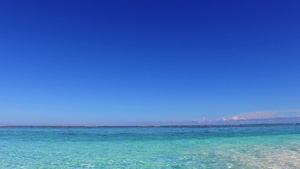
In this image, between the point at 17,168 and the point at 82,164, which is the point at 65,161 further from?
the point at 17,168

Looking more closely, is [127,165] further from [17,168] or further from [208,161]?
[17,168]

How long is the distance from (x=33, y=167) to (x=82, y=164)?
1706 millimetres

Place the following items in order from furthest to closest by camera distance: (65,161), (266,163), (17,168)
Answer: (65,161), (266,163), (17,168)

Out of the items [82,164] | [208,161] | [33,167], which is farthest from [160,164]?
[33,167]

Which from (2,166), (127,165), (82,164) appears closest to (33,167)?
(2,166)

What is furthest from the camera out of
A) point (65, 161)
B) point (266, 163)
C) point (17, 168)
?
point (65, 161)

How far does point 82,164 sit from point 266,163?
7.08m

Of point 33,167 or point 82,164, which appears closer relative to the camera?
point 33,167

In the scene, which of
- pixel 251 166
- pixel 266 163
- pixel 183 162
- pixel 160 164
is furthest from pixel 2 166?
pixel 266 163

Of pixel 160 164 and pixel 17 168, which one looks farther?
pixel 160 164

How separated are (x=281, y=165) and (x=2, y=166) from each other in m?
10.2

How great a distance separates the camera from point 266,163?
8.06 metres

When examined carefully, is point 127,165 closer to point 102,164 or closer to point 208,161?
point 102,164

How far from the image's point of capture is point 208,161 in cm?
857
